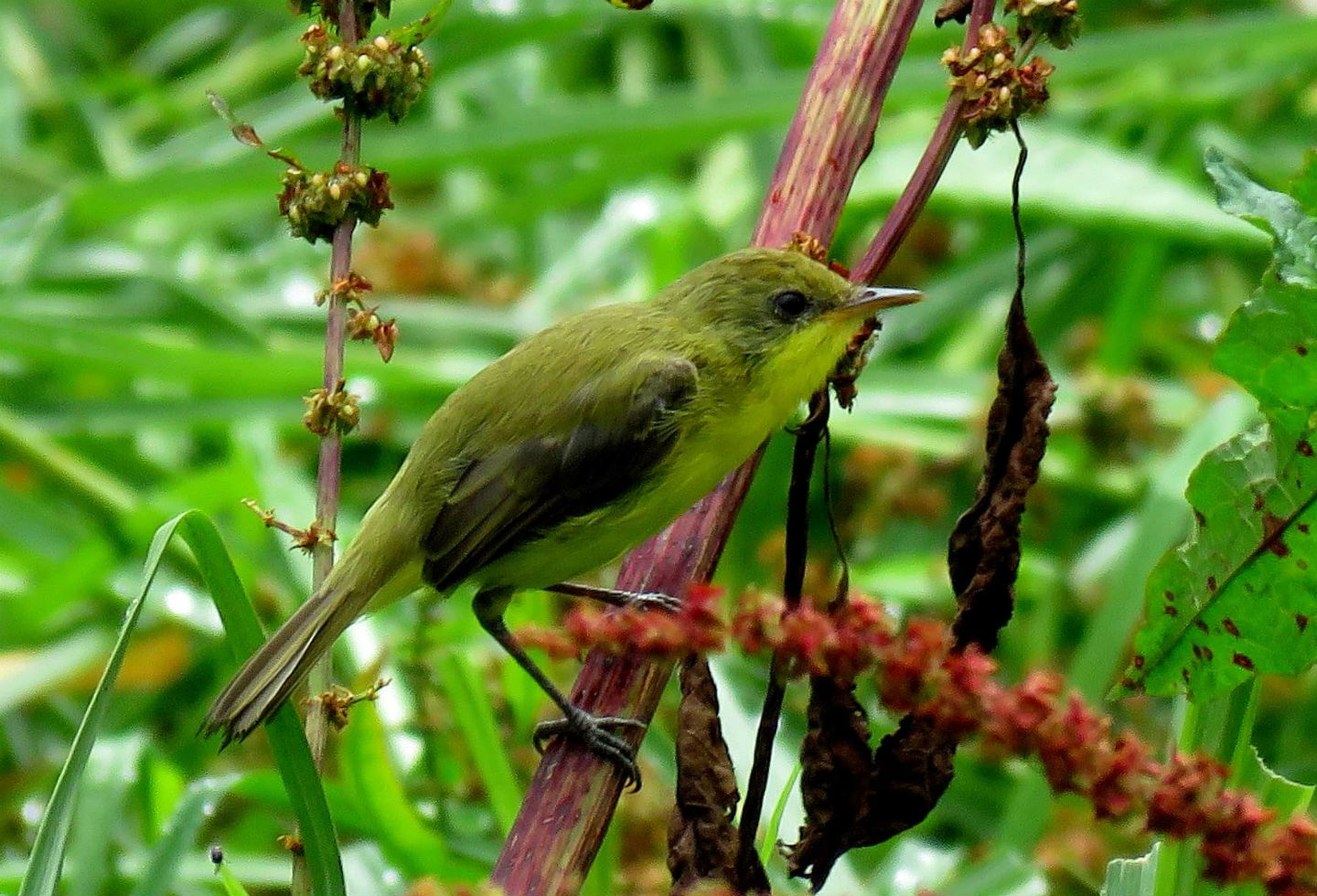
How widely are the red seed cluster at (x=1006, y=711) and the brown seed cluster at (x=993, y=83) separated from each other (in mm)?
686

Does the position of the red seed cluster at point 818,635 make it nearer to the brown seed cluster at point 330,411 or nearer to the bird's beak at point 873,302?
the brown seed cluster at point 330,411

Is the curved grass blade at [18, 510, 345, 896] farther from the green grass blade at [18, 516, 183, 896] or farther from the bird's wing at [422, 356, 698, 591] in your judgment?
the bird's wing at [422, 356, 698, 591]

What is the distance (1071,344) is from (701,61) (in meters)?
1.69

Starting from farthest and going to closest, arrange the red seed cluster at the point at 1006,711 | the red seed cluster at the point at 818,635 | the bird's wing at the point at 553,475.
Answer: the bird's wing at the point at 553,475, the red seed cluster at the point at 818,635, the red seed cluster at the point at 1006,711

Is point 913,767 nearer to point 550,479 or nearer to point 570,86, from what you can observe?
point 550,479

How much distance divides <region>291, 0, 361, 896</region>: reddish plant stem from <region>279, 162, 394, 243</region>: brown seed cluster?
0.02 metres

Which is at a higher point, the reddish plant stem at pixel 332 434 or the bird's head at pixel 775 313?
the bird's head at pixel 775 313

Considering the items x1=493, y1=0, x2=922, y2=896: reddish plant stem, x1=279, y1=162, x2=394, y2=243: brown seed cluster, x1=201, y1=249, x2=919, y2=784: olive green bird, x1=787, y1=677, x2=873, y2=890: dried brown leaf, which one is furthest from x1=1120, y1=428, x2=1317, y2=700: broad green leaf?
x1=201, y1=249, x2=919, y2=784: olive green bird

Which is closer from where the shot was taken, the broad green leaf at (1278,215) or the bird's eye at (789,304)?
the broad green leaf at (1278,215)

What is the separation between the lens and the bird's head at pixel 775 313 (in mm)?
3178

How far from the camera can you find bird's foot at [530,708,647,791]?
1981 millimetres

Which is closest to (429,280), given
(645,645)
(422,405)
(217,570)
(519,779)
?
(422,405)

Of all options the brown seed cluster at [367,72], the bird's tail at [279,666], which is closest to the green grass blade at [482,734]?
the bird's tail at [279,666]

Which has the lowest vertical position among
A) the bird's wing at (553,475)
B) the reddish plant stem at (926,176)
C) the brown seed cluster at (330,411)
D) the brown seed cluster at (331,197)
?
the brown seed cluster at (330,411)
